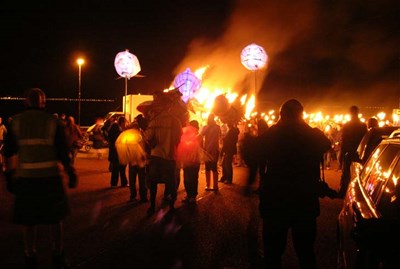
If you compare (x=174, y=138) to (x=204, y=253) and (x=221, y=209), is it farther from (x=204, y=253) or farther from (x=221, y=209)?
(x=204, y=253)

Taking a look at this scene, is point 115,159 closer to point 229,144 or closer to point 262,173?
point 229,144

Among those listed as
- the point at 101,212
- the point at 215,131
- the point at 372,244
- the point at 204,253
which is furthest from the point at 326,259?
the point at 215,131

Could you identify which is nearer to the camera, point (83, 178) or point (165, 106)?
point (165, 106)

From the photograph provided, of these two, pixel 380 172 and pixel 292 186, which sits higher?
pixel 380 172

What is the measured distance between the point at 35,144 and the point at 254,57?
1413 centimetres

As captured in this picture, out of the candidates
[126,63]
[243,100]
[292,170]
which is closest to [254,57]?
[243,100]

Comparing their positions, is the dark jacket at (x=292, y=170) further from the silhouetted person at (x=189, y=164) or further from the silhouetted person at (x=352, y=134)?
the silhouetted person at (x=352, y=134)

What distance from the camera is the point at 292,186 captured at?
4.11 m

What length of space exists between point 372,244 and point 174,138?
5876 mm

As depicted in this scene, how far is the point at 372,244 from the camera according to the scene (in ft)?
→ 8.49

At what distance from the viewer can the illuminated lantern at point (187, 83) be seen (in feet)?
51.8

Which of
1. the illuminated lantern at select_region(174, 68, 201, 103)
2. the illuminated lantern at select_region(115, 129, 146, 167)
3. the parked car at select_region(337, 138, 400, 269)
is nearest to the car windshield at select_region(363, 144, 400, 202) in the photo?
the parked car at select_region(337, 138, 400, 269)

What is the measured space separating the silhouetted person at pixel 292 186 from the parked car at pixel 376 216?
356mm

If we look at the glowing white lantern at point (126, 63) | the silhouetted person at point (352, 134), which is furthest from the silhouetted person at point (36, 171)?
the glowing white lantern at point (126, 63)
